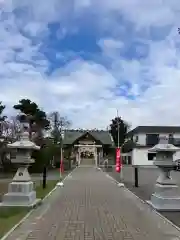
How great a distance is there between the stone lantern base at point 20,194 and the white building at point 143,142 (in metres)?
55.9

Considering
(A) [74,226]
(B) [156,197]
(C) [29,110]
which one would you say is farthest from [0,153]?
(A) [74,226]

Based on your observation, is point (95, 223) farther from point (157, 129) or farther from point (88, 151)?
point (157, 129)

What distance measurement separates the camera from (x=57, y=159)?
59.2 m

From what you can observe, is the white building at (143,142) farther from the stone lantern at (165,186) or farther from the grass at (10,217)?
the grass at (10,217)

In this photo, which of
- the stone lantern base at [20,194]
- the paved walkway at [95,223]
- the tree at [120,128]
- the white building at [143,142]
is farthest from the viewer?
the tree at [120,128]

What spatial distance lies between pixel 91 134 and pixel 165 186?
6111cm

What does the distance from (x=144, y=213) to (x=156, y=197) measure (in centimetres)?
121

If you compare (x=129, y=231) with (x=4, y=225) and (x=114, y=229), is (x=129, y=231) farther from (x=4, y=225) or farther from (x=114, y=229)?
(x=4, y=225)

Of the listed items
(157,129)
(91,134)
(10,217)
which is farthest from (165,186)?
(157,129)

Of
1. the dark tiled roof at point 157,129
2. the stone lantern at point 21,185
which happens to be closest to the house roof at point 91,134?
the dark tiled roof at point 157,129

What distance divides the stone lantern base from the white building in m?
55.9

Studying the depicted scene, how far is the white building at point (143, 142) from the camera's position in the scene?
6875cm

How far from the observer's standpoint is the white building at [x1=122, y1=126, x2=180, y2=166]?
68.8 metres

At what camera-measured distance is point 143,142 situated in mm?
76562
